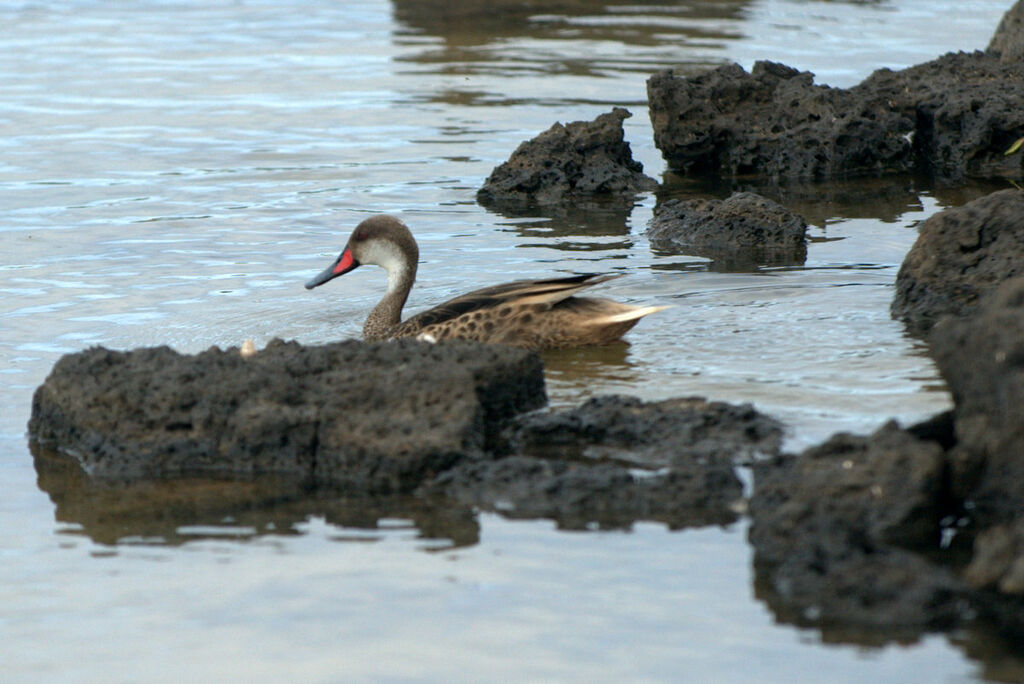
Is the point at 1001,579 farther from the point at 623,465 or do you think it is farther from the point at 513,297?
the point at 513,297

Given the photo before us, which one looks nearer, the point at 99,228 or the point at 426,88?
the point at 99,228

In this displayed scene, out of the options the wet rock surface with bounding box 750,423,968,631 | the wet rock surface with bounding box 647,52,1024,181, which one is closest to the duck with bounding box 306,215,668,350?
the wet rock surface with bounding box 750,423,968,631

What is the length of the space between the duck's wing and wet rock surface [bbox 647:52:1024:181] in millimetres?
5443

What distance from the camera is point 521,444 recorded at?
6.53m

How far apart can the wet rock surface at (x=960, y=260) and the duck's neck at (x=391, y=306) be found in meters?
2.85

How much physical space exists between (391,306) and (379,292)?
129 centimetres

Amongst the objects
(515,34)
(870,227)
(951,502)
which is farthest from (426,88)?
(951,502)

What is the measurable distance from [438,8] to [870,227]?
13.4m

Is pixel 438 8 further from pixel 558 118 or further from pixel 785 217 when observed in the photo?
pixel 785 217

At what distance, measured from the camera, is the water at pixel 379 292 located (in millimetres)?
4809

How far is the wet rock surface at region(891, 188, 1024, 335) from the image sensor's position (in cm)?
832

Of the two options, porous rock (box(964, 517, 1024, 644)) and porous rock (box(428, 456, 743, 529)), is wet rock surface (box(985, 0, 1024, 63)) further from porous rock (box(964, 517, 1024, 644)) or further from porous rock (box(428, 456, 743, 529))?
porous rock (box(964, 517, 1024, 644))

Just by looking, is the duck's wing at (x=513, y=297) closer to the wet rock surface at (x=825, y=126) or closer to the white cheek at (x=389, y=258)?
the white cheek at (x=389, y=258)

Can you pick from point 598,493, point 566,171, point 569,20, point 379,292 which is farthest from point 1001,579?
point 569,20
